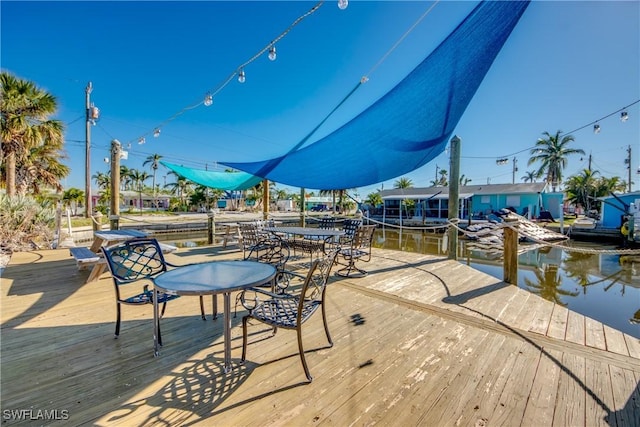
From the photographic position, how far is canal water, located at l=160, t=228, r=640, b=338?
4.32m

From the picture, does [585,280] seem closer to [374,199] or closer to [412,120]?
[412,120]

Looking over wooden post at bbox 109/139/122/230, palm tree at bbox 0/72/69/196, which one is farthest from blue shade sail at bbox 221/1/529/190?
palm tree at bbox 0/72/69/196

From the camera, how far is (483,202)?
70.5ft

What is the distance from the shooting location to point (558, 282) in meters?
6.29

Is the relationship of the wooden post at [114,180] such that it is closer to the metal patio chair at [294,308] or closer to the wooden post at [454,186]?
the metal patio chair at [294,308]

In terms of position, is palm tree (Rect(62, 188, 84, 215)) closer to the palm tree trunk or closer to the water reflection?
the palm tree trunk

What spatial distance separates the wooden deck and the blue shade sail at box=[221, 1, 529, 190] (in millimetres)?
2315

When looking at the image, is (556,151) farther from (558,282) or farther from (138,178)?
(138,178)

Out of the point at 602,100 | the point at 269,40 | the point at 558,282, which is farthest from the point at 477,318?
the point at 602,100

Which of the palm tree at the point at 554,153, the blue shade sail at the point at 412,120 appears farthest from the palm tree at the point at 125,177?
the palm tree at the point at 554,153

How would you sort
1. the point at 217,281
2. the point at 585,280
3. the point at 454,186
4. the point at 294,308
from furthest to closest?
the point at 585,280
the point at 454,186
the point at 294,308
the point at 217,281

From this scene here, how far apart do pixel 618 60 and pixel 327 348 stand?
805 cm

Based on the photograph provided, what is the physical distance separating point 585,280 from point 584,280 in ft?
0.07

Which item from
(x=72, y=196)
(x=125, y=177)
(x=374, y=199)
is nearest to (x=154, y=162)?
(x=125, y=177)
